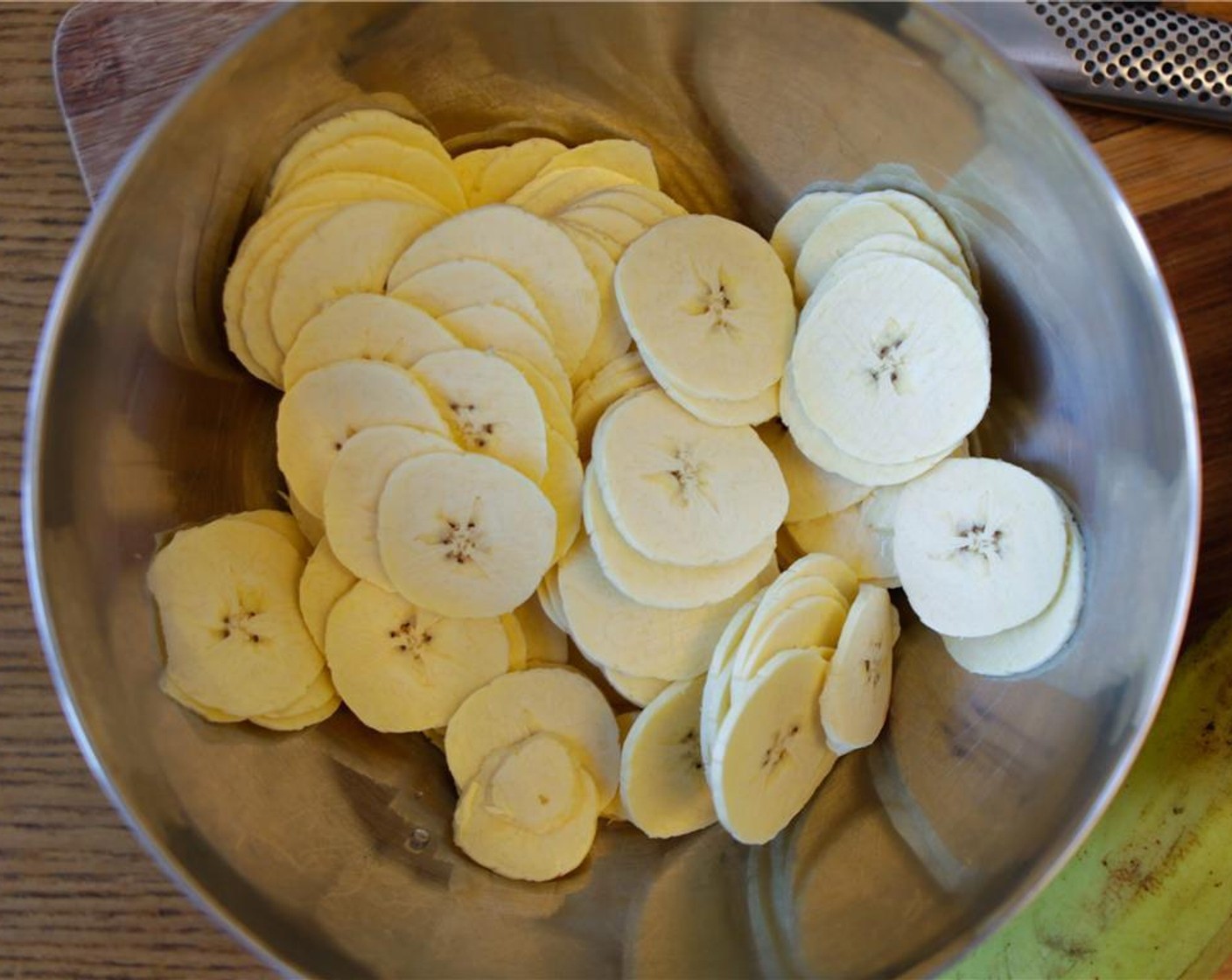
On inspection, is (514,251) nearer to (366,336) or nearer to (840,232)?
(366,336)

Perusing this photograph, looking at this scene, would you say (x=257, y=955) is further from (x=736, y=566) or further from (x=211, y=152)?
(x=211, y=152)

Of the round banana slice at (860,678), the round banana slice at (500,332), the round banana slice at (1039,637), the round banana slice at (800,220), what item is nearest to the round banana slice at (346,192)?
the round banana slice at (500,332)

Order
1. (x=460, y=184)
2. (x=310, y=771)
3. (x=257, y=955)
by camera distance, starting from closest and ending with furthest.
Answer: (x=257, y=955) → (x=310, y=771) → (x=460, y=184)

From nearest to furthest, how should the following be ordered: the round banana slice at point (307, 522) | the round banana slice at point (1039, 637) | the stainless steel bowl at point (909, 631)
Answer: the stainless steel bowl at point (909, 631)
the round banana slice at point (1039, 637)
the round banana slice at point (307, 522)

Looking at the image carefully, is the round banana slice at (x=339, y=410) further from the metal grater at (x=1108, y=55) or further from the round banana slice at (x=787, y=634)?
the metal grater at (x=1108, y=55)

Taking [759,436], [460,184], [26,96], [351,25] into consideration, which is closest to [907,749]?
[759,436]

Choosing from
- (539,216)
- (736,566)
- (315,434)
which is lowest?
(736,566)

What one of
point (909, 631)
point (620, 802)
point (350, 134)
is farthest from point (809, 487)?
point (350, 134)

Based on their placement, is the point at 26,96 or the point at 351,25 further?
the point at 26,96
